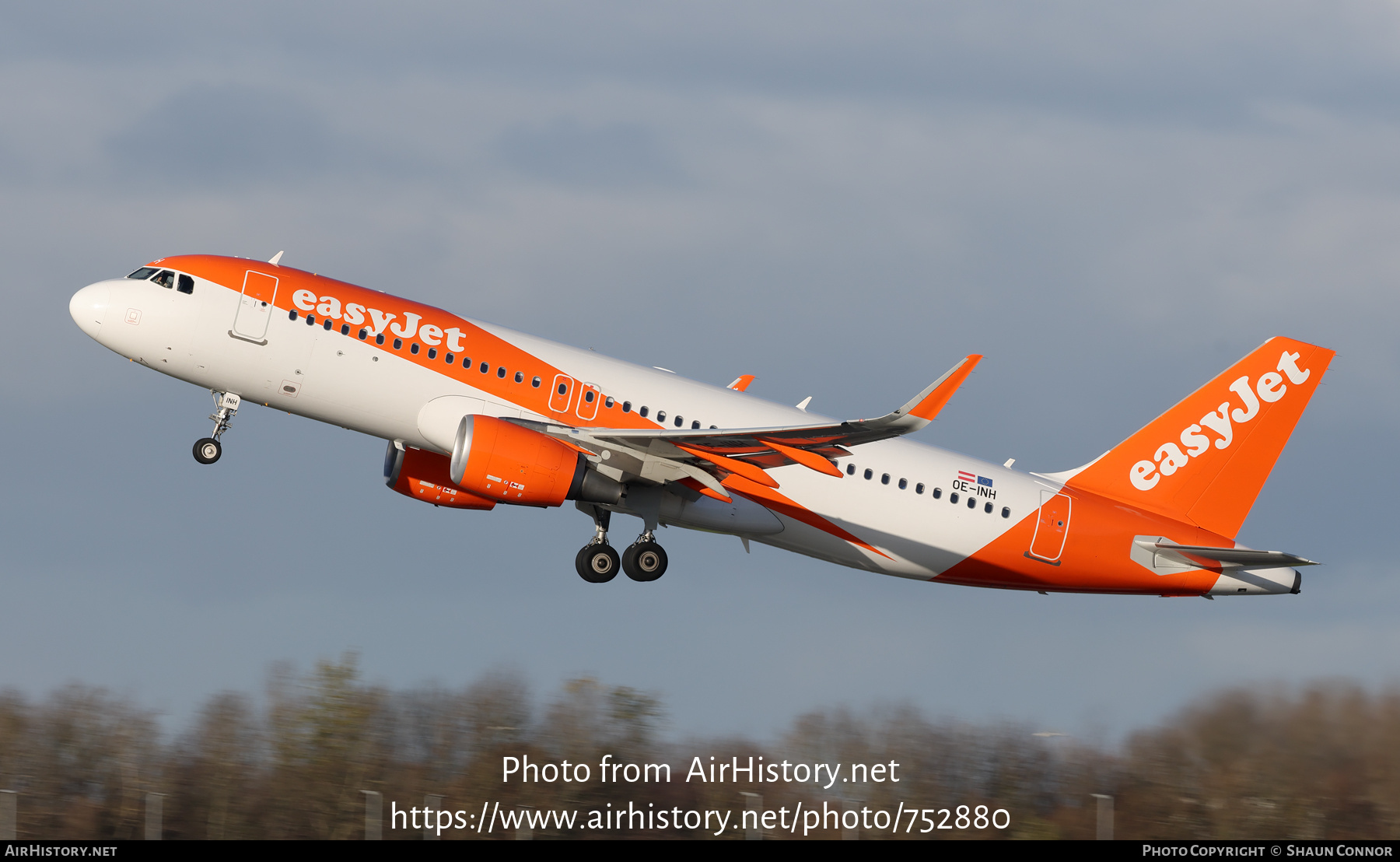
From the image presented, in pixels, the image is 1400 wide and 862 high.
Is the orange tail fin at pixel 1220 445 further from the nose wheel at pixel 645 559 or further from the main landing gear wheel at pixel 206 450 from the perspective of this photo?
the main landing gear wheel at pixel 206 450

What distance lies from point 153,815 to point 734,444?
17134 millimetres

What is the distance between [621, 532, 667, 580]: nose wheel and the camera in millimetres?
32906

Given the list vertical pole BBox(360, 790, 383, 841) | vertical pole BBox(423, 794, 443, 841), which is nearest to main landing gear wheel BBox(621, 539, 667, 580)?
vertical pole BBox(423, 794, 443, 841)

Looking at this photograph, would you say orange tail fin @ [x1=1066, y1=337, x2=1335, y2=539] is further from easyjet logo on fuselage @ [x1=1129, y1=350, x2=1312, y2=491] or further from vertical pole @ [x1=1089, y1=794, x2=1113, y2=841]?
vertical pole @ [x1=1089, y1=794, x2=1113, y2=841]

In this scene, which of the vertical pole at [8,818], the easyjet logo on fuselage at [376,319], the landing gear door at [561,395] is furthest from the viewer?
the landing gear door at [561,395]

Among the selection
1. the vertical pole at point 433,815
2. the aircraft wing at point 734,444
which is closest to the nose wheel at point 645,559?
the aircraft wing at point 734,444

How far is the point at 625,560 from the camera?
1302 inches

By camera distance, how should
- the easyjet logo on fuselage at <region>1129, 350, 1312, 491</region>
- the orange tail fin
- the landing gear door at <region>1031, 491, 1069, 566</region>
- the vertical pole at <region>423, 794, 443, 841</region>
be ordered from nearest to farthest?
1. the vertical pole at <region>423, 794, 443, 841</region>
2. the landing gear door at <region>1031, 491, 1069, 566</region>
3. the orange tail fin
4. the easyjet logo on fuselage at <region>1129, 350, 1312, 491</region>

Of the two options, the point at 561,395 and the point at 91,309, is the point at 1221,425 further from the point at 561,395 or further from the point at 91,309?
the point at 91,309

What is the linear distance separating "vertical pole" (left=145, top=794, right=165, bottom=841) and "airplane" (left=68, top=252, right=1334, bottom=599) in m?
9.12

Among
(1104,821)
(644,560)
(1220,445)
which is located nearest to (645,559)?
(644,560)

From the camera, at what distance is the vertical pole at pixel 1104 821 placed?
1287 inches

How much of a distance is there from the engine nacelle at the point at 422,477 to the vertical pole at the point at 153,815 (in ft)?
31.2

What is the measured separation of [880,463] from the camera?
3281 centimetres
